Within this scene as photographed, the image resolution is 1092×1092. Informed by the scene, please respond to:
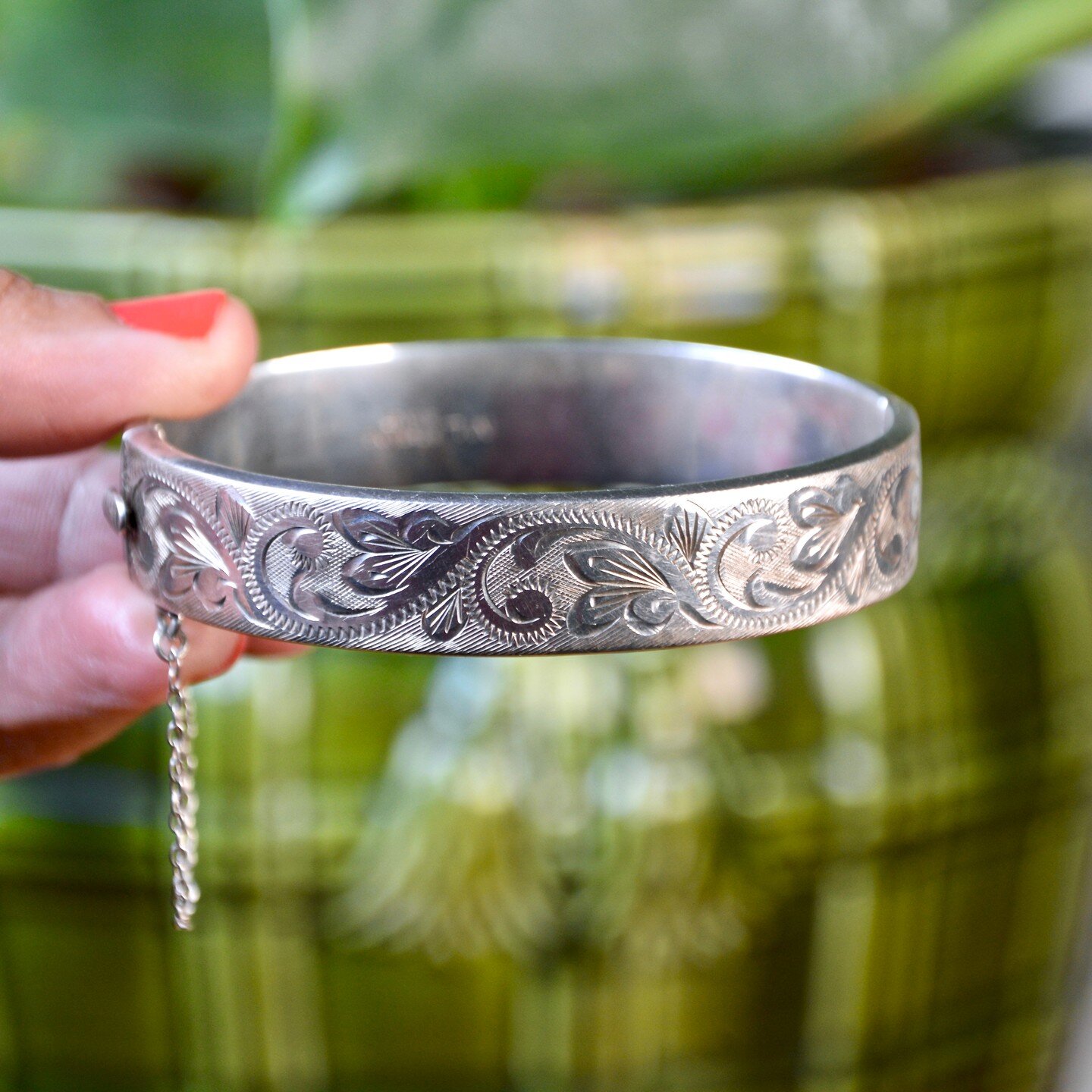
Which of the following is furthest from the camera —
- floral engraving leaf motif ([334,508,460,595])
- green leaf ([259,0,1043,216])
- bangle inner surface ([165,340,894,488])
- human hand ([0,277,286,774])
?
green leaf ([259,0,1043,216])

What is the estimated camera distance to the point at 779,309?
35.6 inches

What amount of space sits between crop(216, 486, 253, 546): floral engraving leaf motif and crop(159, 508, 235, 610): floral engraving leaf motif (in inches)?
0.5

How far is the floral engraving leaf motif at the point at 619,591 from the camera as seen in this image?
482mm

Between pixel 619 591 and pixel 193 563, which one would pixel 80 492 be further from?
pixel 619 591

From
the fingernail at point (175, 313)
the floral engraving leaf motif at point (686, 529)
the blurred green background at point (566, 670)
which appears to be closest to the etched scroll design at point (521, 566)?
the floral engraving leaf motif at point (686, 529)

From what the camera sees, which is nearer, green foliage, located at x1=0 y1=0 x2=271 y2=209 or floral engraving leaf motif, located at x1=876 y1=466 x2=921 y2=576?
floral engraving leaf motif, located at x1=876 y1=466 x2=921 y2=576

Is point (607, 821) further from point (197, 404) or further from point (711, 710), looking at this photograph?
point (197, 404)

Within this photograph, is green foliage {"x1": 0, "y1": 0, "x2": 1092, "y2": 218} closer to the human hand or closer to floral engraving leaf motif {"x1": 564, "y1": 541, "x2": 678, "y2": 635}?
the human hand

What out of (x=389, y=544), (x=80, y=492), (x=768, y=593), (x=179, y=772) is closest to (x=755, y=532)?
(x=768, y=593)

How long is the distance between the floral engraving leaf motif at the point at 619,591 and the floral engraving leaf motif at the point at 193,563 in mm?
137

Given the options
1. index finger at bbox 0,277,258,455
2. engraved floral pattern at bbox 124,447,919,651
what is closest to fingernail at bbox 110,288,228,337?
index finger at bbox 0,277,258,455

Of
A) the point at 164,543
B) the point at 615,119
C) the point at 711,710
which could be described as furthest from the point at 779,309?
the point at 164,543

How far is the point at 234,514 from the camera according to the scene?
506 millimetres

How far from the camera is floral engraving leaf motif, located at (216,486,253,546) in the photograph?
1.65 feet
